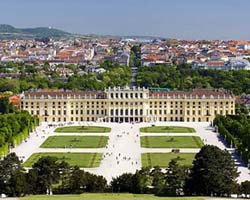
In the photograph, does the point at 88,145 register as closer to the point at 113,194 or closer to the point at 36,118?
the point at 36,118

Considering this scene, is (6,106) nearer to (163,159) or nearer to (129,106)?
(129,106)

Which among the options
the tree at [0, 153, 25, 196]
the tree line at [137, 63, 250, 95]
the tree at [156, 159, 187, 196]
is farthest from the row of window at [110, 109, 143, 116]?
the tree at [0, 153, 25, 196]

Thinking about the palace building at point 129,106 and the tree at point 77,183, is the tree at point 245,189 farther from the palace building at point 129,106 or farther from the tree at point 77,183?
the palace building at point 129,106

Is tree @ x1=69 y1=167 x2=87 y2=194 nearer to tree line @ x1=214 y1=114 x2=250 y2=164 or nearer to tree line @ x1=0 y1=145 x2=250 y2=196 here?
tree line @ x1=0 y1=145 x2=250 y2=196

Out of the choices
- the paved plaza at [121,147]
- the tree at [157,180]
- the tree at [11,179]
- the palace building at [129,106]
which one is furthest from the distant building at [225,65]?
the tree at [11,179]

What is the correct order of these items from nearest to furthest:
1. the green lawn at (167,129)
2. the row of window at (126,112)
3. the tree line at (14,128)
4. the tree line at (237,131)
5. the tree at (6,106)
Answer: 1. the tree line at (237,131)
2. the tree line at (14,128)
3. the green lawn at (167,129)
4. the tree at (6,106)
5. the row of window at (126,112)

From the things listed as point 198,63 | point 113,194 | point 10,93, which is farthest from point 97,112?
point 198,63

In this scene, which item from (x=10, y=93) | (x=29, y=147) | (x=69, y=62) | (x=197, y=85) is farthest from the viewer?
(x=69, y=62)
